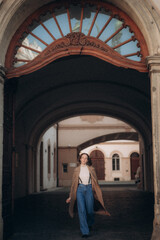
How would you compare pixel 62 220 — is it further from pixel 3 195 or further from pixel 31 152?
pixel 31 152

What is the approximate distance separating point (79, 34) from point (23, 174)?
A: 13088 mm

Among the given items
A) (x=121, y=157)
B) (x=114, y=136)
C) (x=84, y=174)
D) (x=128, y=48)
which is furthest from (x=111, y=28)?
(x=121, y=157)

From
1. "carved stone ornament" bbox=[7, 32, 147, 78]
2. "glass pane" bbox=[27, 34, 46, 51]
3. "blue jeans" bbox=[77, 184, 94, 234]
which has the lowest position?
"blue jeans" bbox=[77, 184, 94, 234]

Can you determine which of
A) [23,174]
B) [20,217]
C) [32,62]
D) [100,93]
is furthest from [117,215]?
[23,174]

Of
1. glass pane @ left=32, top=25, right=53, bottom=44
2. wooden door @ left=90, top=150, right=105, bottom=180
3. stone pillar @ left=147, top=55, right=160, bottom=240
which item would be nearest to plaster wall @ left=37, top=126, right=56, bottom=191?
wooden door @ left=90, top=150, right=105, bottom=180

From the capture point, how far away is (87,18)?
7.88 metres

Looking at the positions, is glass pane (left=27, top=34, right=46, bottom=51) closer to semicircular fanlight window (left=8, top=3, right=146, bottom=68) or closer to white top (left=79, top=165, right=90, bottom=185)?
semicircular fanlight window (left=8, top=3, right=146, bottom=68)

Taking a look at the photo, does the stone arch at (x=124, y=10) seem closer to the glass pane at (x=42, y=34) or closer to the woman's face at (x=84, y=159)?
the glass pane at (x=42, y=34)

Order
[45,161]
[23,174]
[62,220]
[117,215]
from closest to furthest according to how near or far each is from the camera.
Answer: [62,220] < [117,215] < [23,174] < [45,161]

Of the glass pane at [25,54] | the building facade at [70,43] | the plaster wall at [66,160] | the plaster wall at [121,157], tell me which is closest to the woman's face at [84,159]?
the building facade at [70,43]

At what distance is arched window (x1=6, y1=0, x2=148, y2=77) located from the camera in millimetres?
7688

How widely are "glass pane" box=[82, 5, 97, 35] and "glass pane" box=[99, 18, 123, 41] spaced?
0.34 meters

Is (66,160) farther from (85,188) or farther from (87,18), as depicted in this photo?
(87,18)

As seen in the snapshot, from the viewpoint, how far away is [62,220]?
9.84m
